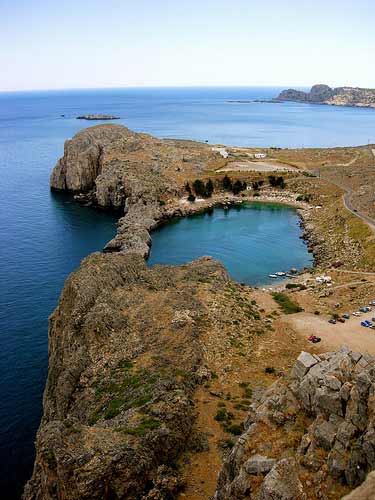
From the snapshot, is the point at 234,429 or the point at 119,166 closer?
the point at 234,429

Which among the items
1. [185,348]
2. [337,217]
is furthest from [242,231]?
[185,348]

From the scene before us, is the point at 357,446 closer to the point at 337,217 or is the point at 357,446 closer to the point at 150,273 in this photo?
the point at 150,273

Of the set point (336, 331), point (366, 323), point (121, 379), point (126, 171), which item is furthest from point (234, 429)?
point (126, 171)

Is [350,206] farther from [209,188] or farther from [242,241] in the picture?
[209,188]

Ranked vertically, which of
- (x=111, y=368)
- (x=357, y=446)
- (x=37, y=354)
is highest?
(x=357, y=446)

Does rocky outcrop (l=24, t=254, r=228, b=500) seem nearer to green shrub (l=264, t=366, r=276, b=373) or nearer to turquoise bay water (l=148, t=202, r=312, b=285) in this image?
green shrub (l=264, t=366, r=276, b=373)

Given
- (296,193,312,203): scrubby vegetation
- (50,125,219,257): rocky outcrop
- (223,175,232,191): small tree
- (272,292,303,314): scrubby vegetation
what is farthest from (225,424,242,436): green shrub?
(223,175,232,191): small tree
